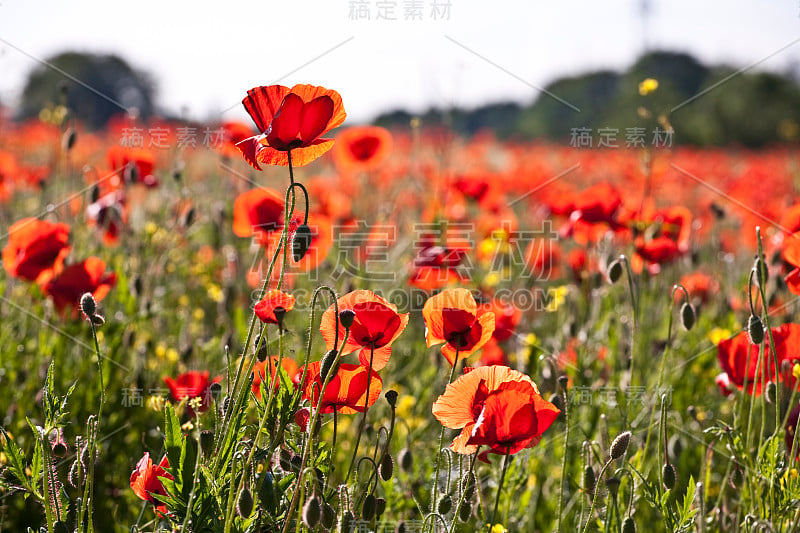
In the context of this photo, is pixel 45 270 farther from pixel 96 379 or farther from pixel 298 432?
pixel 298 432

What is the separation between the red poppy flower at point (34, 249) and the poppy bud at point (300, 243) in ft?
3.75

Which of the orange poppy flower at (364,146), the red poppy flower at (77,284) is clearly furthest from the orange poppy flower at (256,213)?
the orange poppy flower at (364,146)

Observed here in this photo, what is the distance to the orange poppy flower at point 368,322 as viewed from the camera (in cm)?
121

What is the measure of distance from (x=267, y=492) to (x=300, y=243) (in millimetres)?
377

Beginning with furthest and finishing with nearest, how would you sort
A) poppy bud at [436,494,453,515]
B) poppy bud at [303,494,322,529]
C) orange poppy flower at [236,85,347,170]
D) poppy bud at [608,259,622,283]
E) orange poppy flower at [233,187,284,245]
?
orange poppy flower at [233,187,284,245], poppy bud at [608,259,622,283], poppy bud at [436,494,453,515], orange poppy flower at [236,85,347,170], poppy bud at [303,494,322,529]

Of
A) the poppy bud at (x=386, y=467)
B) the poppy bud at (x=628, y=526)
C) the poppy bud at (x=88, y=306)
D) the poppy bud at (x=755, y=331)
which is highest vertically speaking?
the poppy bud at (x=88, y=306)

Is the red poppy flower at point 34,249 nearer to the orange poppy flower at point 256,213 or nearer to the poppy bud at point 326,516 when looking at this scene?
the orange poppy flower at point 256,213

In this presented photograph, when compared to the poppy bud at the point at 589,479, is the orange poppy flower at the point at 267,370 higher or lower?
higher

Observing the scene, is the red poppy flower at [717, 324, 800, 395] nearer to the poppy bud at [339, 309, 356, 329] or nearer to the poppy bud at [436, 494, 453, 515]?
the poppy bud at [436, 494, 453, 515]

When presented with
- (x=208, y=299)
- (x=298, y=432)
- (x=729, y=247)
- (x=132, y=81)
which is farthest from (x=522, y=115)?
(x=298, y=432)

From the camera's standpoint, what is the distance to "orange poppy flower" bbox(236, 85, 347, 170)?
3.83 feet

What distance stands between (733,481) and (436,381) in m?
1.01

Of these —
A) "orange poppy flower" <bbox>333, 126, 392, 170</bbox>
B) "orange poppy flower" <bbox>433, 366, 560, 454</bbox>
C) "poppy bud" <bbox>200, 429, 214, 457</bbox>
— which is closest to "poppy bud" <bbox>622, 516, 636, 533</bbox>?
"orange poppy flower" <bbox>433, 366, 560, 454</bbox>

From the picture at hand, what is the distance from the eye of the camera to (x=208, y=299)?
3166 mm
